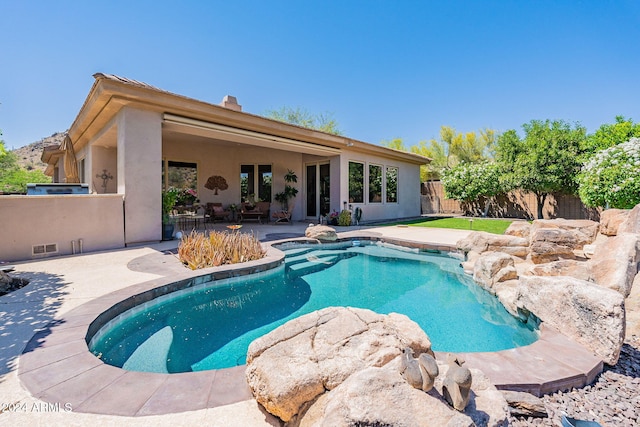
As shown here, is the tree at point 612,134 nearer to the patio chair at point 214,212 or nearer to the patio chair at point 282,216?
the patio chair at point 282,216

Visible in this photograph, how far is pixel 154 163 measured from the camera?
6.81 metres

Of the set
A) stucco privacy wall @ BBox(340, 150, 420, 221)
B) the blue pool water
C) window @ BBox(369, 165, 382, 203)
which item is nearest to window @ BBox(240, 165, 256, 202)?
stucco privacy wall @ BBox(340, 150, 420, 221)

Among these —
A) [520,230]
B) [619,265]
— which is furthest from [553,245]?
[520,230]

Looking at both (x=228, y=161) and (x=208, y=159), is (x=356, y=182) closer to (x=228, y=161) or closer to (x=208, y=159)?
(x=228, y=161)

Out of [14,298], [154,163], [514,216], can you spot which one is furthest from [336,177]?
[514,216]

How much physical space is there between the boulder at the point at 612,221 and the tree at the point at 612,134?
8337 millimetres

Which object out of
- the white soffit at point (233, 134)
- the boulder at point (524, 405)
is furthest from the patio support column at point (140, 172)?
the boulder at point (524, 405)

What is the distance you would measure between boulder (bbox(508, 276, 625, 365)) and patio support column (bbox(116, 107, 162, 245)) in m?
7.31

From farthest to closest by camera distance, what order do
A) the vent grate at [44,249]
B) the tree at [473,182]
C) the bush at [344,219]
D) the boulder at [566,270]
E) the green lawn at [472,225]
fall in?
the tree at [473,182] < the bush at [344,219] < the green lawn at [472,225] < the vent grate at [44,249] < the boulder at [566,270]

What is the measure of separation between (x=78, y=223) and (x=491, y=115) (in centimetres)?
2995

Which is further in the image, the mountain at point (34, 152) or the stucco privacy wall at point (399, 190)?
the mountain at point (34, 152)

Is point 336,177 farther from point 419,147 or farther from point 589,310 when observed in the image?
point 419,147

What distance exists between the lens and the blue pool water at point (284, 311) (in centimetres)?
288

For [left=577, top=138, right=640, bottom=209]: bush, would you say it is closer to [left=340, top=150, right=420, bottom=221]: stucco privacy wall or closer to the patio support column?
[left=340, top=150, right=420, bottom=221]: stucco privacy wall
